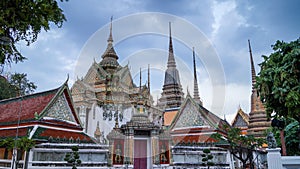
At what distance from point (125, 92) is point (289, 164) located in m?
22.7

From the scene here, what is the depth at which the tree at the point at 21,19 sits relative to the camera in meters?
5.88

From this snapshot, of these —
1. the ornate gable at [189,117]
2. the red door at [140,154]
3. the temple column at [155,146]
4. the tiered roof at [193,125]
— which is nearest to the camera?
the red door at [140,154]

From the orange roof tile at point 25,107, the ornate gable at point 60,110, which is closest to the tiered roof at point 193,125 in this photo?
the ornate gable at point 60,110

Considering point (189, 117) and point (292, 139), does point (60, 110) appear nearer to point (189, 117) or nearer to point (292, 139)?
point (189, 117)

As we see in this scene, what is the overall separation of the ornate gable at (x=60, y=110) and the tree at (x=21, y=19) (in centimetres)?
740

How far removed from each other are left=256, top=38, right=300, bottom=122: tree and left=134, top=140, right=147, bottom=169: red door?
6960 mm

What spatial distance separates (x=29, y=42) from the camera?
7.09m

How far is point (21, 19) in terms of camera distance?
20.4 feet

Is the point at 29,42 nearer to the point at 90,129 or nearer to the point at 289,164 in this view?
the point at 289,164

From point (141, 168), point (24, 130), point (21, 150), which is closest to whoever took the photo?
point (21, 150)

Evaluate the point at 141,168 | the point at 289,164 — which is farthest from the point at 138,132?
the point at 289,164

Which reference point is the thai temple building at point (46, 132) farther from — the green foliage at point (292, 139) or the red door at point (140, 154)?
the green foliage at point (292, 139)

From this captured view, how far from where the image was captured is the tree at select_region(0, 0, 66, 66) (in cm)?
588

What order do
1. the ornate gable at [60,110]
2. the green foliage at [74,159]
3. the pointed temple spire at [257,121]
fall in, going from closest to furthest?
the green foliage at [74,159] < the ornate gable at [60,110] < the pointed temple spire at [257,121]
